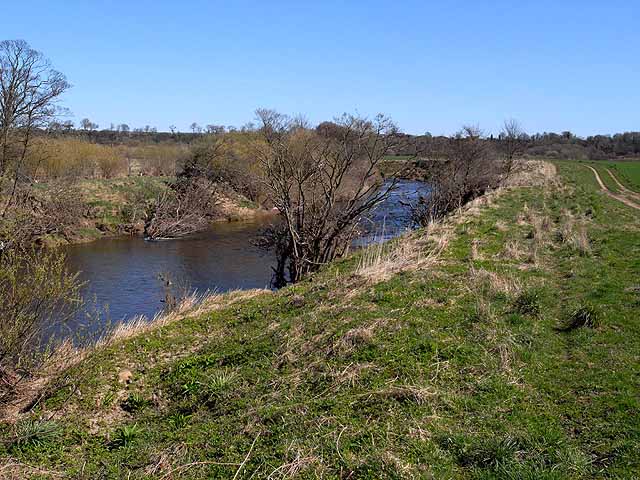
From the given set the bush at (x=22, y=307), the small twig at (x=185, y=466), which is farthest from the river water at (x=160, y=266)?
the small twig at (x=185, y=466)

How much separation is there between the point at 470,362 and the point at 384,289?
3.53 metres

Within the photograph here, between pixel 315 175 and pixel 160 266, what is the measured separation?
9207 mm

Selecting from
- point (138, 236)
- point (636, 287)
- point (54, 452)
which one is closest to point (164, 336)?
point (54, 452)

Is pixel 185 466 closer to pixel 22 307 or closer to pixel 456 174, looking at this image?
pixel 22 307

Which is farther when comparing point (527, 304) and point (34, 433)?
point (527, 304)

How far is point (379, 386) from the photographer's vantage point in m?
6.68

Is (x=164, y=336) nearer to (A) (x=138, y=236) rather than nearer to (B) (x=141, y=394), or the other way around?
(B) (x=141, y=394)

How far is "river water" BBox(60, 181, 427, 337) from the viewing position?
17969mm

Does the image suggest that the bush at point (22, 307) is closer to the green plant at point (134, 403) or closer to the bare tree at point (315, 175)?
the green plant at point (134, 403)

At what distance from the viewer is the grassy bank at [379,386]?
5289mm

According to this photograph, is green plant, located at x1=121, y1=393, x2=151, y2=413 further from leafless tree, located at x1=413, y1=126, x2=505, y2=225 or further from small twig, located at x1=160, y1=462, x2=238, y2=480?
leafless tree, located at x1=413, y1=126, x2=505, y2=225

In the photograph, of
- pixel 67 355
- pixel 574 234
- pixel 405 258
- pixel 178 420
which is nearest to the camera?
pixel 178 420

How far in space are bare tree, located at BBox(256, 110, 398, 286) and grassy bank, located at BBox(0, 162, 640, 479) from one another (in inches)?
224

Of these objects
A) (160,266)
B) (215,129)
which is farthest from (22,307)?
(215,129)
